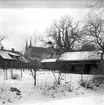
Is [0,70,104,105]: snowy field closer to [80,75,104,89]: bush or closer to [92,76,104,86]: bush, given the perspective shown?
[80,75,104,89]: bush

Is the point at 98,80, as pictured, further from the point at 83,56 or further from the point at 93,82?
the point at 83,56

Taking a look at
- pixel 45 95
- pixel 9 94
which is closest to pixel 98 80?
pixel 45 95

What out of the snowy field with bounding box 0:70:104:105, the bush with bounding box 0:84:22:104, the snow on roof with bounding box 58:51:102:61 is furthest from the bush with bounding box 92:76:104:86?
the bush with bounding box 0:84:22:104

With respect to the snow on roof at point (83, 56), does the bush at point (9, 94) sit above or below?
below

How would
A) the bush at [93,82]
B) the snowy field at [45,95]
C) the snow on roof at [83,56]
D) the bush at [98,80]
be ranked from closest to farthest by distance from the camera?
the snowy field at [45,95], the bush at [93,82], the bush at [98,80], the snow on roof at [83,56]

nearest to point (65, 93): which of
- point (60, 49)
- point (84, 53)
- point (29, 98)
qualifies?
point (29, 98)

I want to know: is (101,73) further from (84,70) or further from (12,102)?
(12,102)

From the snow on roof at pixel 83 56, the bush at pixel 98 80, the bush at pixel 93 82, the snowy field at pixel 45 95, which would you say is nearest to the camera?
the snowy field at pixel 45 95

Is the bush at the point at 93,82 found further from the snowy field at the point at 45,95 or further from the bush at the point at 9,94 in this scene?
the bush at the point at 9,94

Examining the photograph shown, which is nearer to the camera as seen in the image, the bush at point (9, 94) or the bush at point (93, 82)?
the bush at point (9, 94)

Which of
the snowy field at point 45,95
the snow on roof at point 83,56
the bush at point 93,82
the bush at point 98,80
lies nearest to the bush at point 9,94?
the snowy field at point 45,95

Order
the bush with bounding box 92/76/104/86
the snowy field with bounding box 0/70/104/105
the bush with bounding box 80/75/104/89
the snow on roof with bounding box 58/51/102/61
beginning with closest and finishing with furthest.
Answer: the snowy field with bounding box 0/70/104/105 → the bush with bounding box 80/75/104/89 → the bush with bounding box 92/76/104/86 → the snow on roof with bounding box 58/51/102/61

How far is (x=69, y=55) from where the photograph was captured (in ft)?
89.8

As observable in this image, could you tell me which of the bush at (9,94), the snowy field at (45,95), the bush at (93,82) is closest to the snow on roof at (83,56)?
the bush at (93,82)
